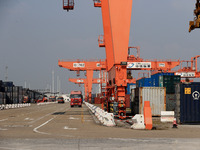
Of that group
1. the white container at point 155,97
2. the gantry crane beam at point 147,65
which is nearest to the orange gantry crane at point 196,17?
the white container at point 155,97

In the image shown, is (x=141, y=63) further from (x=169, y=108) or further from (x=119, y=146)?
(x=119, y=146)

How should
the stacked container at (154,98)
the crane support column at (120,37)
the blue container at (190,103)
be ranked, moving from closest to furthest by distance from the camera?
the blue container at (190,103) < the crane support column at (120,37) < the stacked container at (154,98)

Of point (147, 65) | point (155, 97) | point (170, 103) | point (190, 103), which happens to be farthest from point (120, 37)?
point (147, 65)

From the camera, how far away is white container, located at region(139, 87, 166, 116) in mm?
34909

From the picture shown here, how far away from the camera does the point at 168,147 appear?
12.1 metres

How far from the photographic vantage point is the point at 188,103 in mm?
25000

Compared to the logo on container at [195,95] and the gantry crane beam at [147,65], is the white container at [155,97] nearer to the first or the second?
the logo on container at [195,95]

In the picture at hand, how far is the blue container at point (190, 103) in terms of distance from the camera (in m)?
24.9

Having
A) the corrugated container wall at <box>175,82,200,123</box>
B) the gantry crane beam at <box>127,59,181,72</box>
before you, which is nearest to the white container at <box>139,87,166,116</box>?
the corrugated container wall at <box>175,82,200,123</box>

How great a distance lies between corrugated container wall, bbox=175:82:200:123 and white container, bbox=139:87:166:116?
31.4 feet

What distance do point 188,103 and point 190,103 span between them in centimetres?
16

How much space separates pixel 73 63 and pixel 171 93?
3035 cm

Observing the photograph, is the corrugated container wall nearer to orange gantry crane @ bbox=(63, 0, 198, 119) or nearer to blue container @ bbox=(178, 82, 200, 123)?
blue container @ bbox=(178, 82, 200, 123)

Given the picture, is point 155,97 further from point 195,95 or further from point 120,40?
point 195,95
